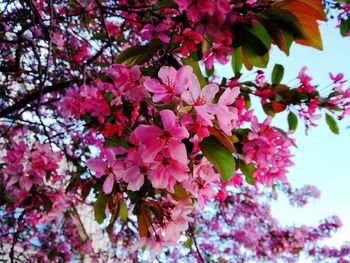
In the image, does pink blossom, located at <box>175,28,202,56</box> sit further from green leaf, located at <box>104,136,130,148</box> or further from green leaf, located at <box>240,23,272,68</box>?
green leaf, located at <box>104,136,130,148</box>

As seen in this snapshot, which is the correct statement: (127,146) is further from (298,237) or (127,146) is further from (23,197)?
(298,237)

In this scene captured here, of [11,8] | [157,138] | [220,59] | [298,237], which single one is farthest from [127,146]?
[298,237]

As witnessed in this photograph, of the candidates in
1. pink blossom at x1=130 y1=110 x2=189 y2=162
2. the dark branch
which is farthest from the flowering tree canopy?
the dark branch

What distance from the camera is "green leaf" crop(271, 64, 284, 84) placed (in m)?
1.57

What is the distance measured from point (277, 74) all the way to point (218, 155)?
0.90m

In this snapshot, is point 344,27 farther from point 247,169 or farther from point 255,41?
point 255,41

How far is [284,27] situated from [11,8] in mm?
2720

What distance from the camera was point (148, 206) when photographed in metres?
1.07

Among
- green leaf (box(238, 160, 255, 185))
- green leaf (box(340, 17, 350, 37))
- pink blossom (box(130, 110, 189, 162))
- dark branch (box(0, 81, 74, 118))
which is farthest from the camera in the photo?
dark branch (box(0, 81, 74, 118))

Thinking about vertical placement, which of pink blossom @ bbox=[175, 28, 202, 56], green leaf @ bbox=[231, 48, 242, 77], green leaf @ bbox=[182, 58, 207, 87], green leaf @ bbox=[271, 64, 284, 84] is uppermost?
green leaf @ bbox=[271, 64, 284, 84]

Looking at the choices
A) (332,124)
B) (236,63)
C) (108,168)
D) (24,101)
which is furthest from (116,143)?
(24,101)

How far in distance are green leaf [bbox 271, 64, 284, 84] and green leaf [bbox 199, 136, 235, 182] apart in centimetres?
88

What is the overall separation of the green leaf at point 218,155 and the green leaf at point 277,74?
2.90ft

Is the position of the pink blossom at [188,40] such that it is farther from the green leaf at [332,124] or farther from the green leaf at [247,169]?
the green leaf at [332,124]
